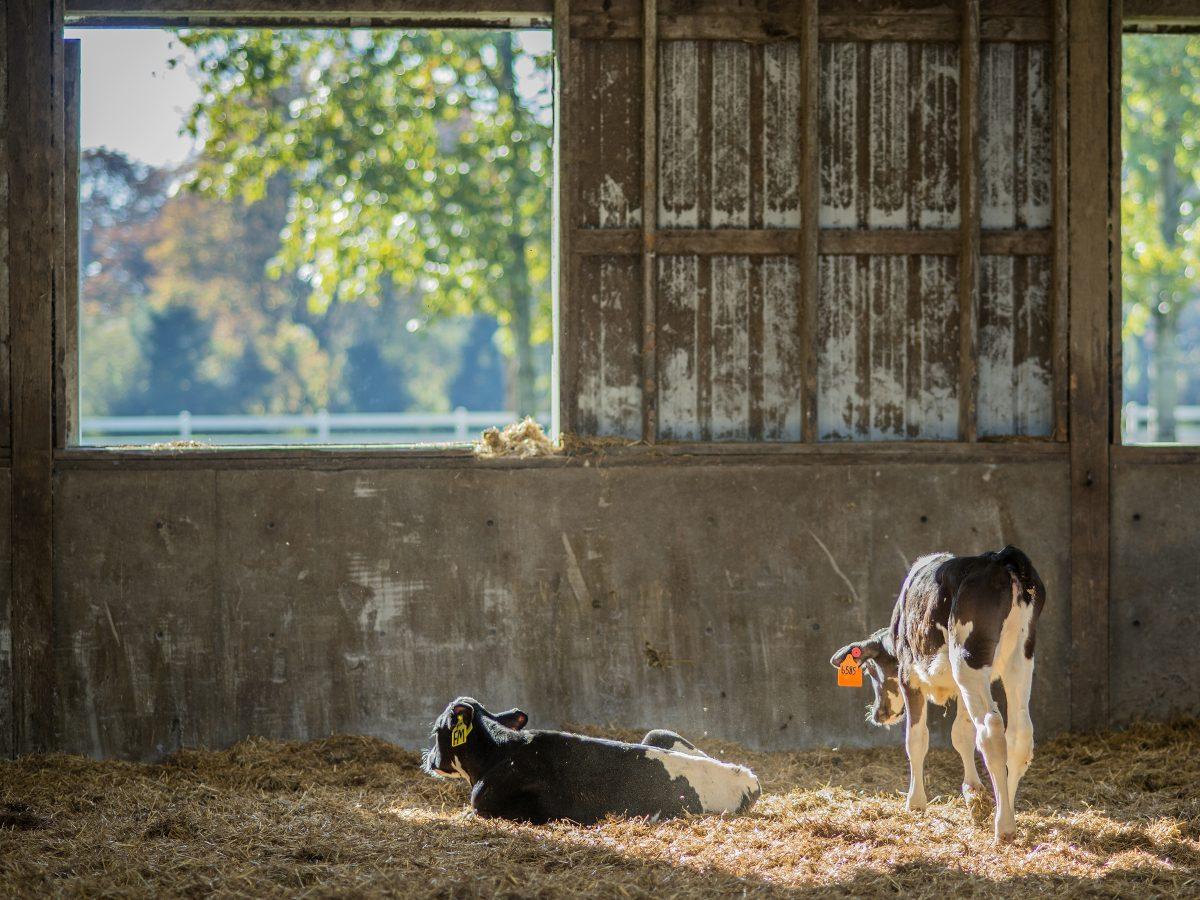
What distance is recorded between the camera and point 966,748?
5.58m

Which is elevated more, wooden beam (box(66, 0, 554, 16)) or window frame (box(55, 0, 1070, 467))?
wooden beam (box(66, 0, 554, 16))

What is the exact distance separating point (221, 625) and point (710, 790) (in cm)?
304

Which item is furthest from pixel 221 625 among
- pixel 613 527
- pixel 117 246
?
pixel 117 246

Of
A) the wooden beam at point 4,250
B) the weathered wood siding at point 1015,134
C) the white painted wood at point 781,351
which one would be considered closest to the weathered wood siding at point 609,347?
the white painted wood at point 781,351

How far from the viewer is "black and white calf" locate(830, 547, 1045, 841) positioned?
16.5ft

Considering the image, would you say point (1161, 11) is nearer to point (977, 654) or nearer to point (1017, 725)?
point (977, 654)

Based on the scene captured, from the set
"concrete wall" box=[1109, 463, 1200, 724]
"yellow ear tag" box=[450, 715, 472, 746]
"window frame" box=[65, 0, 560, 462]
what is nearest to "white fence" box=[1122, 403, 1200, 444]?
"concrete wall" box=[1109, 463, 1200, 724]

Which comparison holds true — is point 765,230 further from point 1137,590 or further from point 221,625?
point 221,625

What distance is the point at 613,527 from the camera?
6941mm

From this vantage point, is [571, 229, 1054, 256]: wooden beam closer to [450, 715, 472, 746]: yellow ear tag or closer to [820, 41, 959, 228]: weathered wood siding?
[820, 41, 959, 228]: weathered wood siding

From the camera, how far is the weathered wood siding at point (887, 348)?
23.4ft

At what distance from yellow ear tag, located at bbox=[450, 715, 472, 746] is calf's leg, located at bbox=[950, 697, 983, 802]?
7.48ft

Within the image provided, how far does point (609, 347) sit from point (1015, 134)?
9.00 feet

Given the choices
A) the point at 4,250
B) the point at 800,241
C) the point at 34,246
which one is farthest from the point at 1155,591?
the point at 4,250
